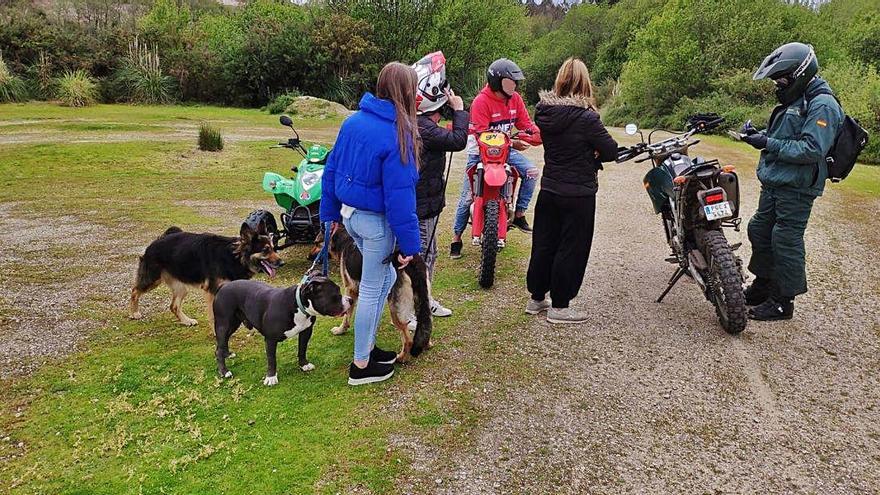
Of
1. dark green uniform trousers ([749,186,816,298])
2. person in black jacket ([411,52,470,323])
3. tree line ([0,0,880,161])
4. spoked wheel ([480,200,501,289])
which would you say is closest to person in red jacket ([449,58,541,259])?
spoked wheel ([480,200,501,289])

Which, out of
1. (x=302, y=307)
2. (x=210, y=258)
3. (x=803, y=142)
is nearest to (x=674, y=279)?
(x=803, y=142)

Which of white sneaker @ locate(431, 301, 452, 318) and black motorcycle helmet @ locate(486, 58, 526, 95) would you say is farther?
black motorcycle helmet @ locate(486, 58, 526, 95)

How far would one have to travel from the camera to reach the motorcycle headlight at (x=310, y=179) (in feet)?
20.0

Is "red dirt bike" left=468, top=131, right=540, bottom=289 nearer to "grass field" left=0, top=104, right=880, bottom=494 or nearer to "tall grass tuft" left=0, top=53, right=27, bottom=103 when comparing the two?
"grass field" left=0, top=104, right=880, bottom=494

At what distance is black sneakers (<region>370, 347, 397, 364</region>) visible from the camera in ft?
13.1

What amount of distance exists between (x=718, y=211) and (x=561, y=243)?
4.01 ft

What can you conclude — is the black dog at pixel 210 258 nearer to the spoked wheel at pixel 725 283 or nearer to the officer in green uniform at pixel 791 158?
the spoked wheel at pixel 725 283

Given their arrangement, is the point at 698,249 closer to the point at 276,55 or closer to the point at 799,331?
the point at 799,331

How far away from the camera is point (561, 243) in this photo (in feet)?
15.3

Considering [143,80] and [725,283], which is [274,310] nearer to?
[725,283]

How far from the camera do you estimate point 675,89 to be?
24.3 metres

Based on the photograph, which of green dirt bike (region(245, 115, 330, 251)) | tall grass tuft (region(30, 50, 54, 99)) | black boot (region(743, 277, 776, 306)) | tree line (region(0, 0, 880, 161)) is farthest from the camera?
tree line (region(0, 0, 880, 161))

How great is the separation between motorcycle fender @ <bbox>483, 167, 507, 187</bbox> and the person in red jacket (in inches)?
17.7

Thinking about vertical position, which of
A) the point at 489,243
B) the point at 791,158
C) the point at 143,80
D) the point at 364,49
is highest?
the point at 364,49
